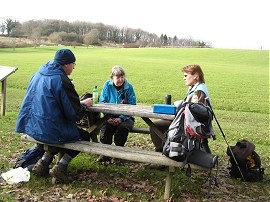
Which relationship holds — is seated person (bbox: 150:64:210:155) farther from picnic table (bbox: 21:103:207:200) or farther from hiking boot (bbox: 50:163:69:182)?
hiking boot (bbox: 50:163:69:182)

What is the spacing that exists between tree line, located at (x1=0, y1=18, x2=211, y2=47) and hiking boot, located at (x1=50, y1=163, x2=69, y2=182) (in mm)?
121038

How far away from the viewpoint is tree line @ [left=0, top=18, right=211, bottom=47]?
128 metres

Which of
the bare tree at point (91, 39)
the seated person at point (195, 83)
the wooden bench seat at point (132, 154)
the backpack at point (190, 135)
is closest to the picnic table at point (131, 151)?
the wooden bench seat at point (132, 154)

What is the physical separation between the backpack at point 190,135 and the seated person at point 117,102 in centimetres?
185

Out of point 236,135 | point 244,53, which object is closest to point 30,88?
point 236,135

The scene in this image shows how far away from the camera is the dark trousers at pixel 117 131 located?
20.7 feet

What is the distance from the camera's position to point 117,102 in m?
6.68

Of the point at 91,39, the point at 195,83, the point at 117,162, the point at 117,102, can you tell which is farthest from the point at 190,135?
the point at 91,39

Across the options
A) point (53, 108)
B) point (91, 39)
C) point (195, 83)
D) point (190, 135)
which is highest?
point (91, 39)

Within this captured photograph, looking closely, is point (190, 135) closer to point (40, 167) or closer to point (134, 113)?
point (134, 113)

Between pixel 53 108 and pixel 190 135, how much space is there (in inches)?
73.4

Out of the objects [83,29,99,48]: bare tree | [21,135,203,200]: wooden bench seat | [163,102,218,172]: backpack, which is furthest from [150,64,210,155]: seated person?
[83,29,99,48]: bare tree

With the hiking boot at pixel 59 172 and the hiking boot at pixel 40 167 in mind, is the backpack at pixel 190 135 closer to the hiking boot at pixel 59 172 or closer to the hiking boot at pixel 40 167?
the hiking boot at pixel 59 172

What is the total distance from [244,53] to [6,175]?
7484cm
